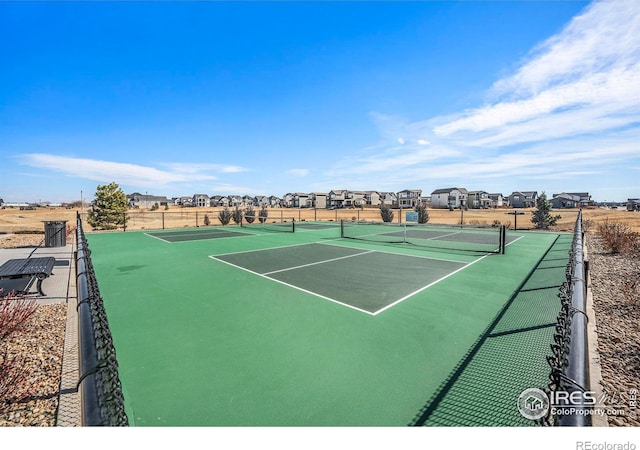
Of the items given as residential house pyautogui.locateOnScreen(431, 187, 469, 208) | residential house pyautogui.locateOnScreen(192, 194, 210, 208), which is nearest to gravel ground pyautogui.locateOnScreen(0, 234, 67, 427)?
residential house pyautogui.locateOnScreen(431, 187, 469, 208)

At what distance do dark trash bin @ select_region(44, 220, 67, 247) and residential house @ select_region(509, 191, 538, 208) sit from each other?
10175 cm

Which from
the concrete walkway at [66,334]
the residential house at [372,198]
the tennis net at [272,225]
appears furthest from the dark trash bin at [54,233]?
the residential house at [372,198]

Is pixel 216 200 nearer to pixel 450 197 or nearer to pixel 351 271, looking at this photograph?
pixel 450 197

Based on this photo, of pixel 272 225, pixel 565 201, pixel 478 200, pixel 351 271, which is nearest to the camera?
pixel 351 271

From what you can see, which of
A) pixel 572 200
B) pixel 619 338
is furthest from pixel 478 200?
pixel 619 338

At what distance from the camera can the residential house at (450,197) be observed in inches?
3144

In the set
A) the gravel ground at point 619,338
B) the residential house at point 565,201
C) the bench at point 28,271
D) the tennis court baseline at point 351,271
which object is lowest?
the gravel ground at point 619,338

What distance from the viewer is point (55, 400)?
325 cm

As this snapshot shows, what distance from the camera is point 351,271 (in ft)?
29.3

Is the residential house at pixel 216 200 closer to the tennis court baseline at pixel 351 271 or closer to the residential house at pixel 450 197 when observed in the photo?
the residential house at pixel 450 197

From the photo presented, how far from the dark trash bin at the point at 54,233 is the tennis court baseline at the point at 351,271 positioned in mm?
8408

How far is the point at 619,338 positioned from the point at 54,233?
1908 cm

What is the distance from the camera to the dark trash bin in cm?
1366
